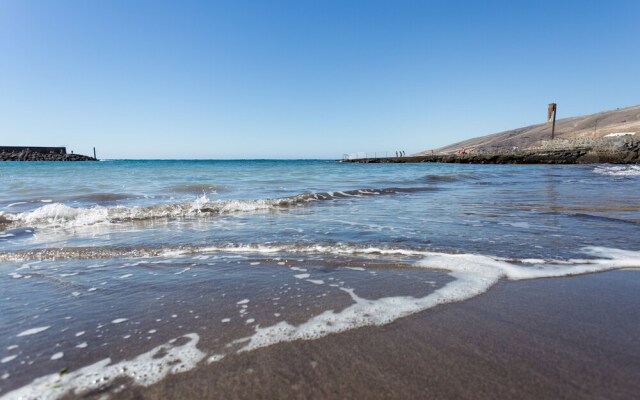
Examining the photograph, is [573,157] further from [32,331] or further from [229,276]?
[32,331]

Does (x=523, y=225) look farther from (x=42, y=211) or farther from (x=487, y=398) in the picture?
(x=42, y=211)

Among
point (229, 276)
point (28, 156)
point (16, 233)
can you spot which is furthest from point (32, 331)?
point (28, 156)

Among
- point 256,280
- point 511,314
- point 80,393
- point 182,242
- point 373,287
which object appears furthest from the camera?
point 182,242

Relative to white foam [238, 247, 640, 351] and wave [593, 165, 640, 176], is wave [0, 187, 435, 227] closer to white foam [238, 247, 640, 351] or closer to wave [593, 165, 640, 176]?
white foam [238, 247, 640, 351]

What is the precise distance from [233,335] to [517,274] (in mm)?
2899

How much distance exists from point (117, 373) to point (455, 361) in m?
1.92

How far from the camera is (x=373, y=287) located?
3.39m

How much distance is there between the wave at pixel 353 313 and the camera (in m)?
1.99

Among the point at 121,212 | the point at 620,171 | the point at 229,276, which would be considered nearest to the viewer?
the point at 229,276

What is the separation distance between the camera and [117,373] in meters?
2.04

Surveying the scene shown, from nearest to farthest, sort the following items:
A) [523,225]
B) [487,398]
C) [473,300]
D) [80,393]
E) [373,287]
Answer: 1. [487,398]
2. [80,393]
3. [473,300]
4. [373,287]
5. [523,225]

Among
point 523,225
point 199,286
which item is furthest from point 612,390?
point 523,225

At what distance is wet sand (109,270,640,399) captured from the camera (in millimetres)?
1809

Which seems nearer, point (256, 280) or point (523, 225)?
point (256, 280)
